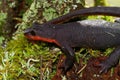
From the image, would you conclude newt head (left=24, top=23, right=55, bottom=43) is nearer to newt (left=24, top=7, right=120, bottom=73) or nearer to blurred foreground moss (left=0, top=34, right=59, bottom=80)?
newt (left=24, top=7, right=120, bottom=73)

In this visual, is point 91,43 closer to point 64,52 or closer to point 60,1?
point 64,52

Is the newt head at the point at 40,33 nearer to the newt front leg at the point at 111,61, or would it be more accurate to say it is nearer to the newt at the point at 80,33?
the newt at the point at 80,33

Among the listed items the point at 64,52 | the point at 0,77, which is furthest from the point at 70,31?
the point at 0,77

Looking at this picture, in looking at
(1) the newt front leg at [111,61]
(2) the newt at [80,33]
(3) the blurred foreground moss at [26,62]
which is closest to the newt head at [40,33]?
(2) the newt at [80,33]

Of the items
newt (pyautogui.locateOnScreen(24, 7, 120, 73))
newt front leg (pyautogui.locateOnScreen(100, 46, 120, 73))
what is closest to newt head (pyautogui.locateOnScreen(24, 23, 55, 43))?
newt (pyautogui.locateOnScreen(24, 7, 120, 73))

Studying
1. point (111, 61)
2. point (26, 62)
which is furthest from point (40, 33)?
point (111, 61)

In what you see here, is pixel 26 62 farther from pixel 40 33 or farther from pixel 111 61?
pixel 111 61

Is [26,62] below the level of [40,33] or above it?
below
